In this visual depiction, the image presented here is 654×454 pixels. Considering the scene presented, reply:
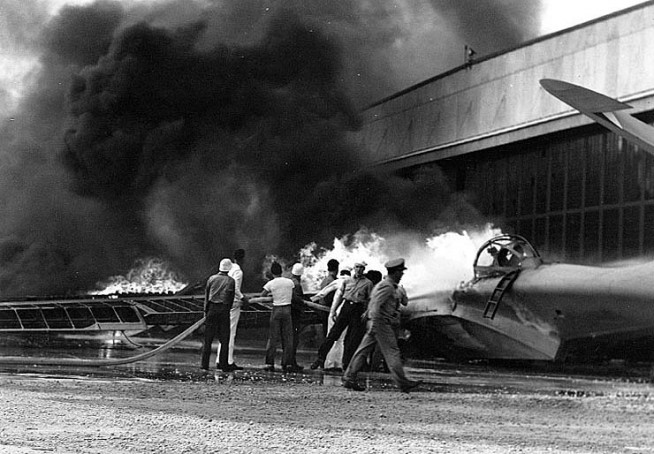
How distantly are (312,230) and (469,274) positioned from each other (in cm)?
669

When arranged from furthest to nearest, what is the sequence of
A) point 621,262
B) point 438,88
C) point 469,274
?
point 438,88 < point 469,274 < point 621,262

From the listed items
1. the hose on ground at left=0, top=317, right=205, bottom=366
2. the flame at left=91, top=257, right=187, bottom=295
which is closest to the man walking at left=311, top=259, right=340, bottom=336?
the hose on ground at left=0, top=317, right=205, bottom=366

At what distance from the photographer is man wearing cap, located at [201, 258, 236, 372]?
12.3 meters

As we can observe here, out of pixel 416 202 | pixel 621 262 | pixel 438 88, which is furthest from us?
pixel 416 202

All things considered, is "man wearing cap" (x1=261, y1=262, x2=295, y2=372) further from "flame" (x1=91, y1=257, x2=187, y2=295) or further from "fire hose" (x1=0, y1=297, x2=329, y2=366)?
"flame" (x1=91, y1=257, x2=187, y2=295)

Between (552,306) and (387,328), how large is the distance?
371 cm

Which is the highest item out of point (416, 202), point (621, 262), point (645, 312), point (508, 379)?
point (416, 202)

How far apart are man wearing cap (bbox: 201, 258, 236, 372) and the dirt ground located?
5.49ft

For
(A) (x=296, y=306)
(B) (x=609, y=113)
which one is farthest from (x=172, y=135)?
(B) (x=609, y=113)

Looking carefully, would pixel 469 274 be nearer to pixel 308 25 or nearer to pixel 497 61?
pixel 497 61

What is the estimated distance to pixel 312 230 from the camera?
2275 cm

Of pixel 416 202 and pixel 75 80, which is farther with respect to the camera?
pixel 75 80

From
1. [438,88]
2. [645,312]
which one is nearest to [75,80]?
[438,88]

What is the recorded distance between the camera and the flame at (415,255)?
16891mm
